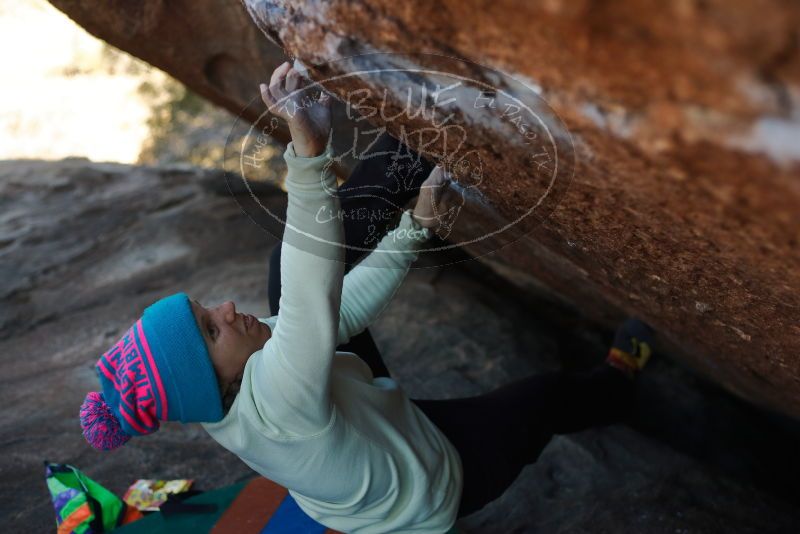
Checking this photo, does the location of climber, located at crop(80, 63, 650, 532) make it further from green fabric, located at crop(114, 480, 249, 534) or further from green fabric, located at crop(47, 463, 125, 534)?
green fabric, located at crop(47, 463, 125, 534)

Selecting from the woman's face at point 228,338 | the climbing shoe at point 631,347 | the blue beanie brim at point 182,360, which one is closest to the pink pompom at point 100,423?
the blue beanie brim at point 182,360

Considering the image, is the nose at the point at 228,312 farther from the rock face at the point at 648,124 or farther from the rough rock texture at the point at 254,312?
the rock face at the point at 648,124

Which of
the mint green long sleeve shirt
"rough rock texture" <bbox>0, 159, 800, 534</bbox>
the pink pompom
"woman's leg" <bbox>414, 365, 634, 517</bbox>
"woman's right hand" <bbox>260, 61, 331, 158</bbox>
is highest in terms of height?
"woman's right hand" <bbox>260, 61, 331, 158</bbox>

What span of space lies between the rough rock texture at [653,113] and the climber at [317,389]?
0.24 m

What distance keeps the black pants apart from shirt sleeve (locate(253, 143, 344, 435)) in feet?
0.92

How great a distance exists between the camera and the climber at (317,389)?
1261mm

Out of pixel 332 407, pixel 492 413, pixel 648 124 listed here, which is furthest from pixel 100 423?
pixel 648 124

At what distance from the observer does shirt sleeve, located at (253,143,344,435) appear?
1218 mm

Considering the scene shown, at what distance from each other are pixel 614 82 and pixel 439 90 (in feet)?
1.04

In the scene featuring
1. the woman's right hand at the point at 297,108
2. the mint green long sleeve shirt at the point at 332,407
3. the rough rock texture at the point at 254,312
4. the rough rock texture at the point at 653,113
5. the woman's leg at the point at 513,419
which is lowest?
the rough rock texture at the point at 254,312

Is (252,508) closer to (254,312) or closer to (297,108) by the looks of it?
(254,312)

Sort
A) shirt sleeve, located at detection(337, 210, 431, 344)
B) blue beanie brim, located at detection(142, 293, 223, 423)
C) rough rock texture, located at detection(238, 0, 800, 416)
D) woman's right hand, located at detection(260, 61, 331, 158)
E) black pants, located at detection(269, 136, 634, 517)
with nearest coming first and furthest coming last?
rough rock texture, located at detection(238, 0, 800, 416) < woman's right hand, located at detection(260, 61, 331, 158) < blue beanie brim, located at detection(142, 293, 223, 423) < black pants, located at detection(269, 136, 634, 517) < shirt sleeve, located at detection(337, 210, 431, 344)

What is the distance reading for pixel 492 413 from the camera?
2.02 m

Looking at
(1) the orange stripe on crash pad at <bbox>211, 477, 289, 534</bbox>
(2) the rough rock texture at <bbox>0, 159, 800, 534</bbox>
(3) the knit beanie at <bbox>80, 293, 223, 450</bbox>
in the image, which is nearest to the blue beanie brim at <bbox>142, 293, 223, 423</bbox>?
(3) the knit beanie at <bbox>80, 293, 223, 450</bbox>
